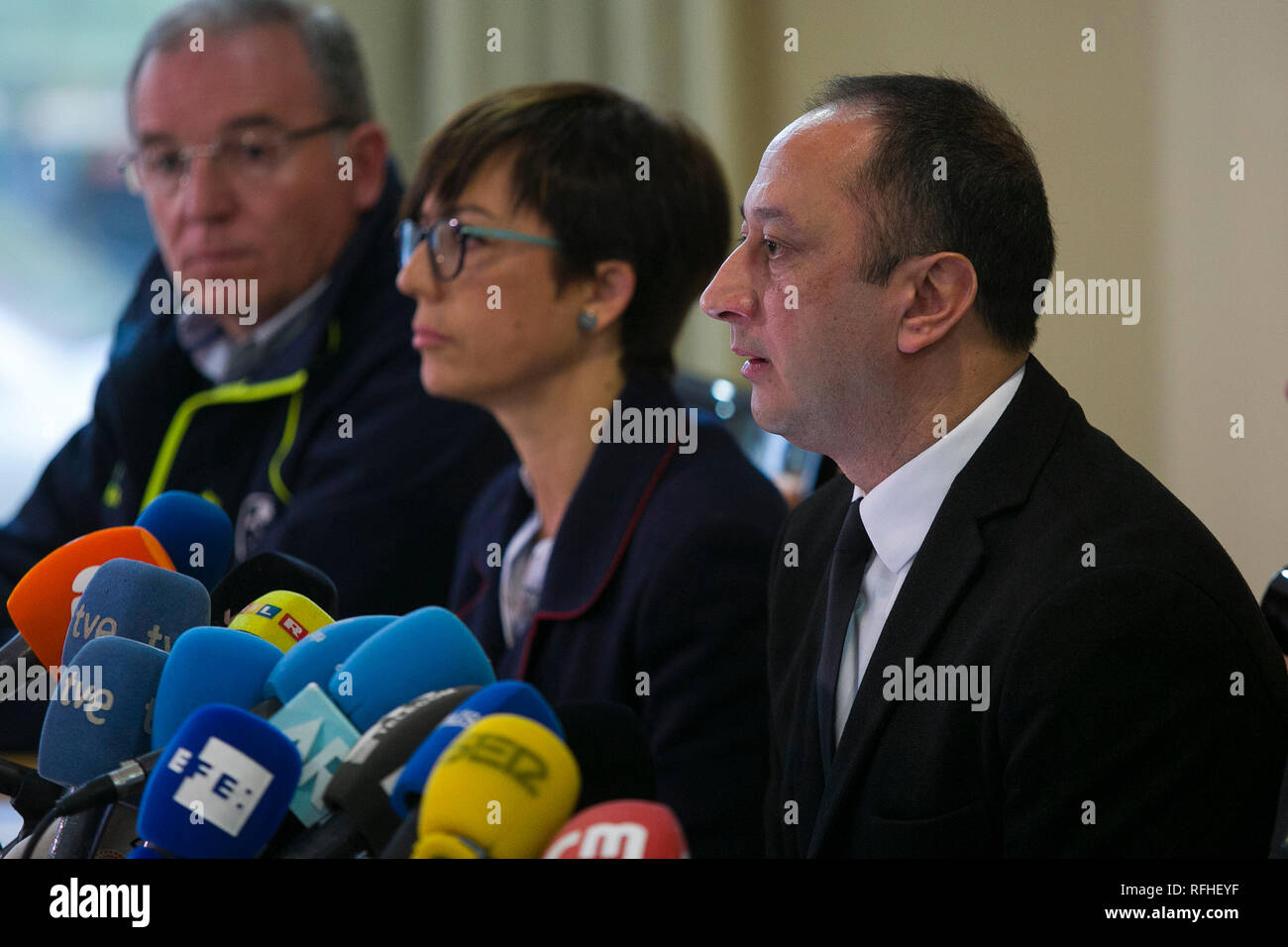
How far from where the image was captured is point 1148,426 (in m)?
2.13

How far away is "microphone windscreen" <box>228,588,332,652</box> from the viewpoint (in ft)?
2.75

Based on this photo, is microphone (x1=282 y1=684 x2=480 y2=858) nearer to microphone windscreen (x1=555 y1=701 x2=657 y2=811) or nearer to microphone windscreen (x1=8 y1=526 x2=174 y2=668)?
microphone windscreen (x1=555 y1=701 x2=657 y2=811)

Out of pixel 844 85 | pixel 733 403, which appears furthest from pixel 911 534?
pixel 733 403

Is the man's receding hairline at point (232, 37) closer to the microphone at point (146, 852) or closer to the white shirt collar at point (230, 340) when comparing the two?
the white shirt collar at point (230, 340)

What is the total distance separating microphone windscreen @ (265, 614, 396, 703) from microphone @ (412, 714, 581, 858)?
0.58 ft

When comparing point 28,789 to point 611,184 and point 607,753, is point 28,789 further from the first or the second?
point 611,184

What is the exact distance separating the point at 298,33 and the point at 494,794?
1.62 meters

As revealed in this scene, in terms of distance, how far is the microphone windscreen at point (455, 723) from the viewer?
0.62 m

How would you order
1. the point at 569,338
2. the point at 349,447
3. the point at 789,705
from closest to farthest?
the point at 789,705 < the point at 569,338 < the point at 349,447

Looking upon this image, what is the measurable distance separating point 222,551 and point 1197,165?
1.59 meters

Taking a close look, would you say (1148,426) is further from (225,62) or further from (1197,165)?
(225,62)

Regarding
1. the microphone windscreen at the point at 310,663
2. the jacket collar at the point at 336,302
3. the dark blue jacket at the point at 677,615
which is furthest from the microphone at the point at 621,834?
the jacket collar at the point at 336,302

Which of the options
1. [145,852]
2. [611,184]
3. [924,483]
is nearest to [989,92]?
[611,184]

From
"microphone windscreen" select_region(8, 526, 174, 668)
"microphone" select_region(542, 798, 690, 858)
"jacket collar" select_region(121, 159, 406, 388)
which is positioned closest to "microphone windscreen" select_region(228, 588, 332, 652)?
"microphone windscreen" select_region(8, 526, 174, 668)
